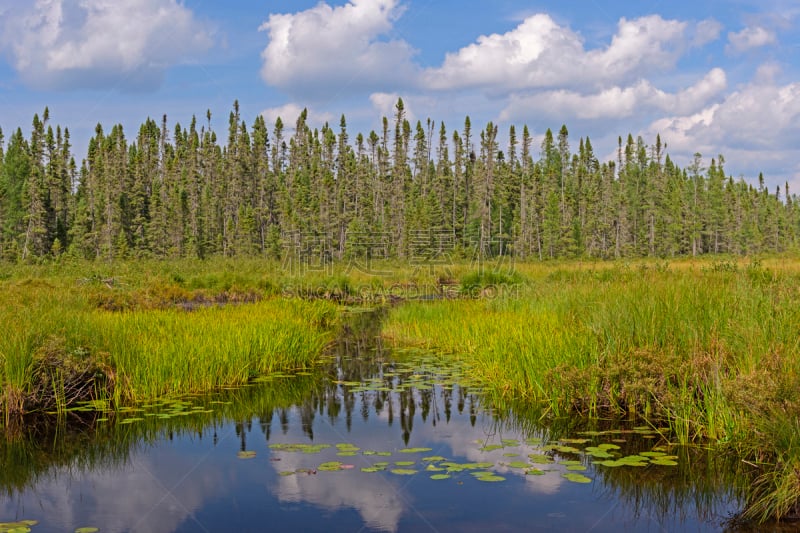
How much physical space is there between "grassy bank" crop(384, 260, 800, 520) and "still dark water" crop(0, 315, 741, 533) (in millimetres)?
482

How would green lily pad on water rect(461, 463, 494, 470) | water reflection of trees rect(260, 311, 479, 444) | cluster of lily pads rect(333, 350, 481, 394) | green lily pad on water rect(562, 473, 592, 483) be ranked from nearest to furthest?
green lily pad on water rect(562, 473, 592, 483)
green lily pad on water rect(461, 463, 494, 470)
water reflection of trees rect(260, 311, 479, 444)
cluster of lily pads rect(333, 350, 481, 394)

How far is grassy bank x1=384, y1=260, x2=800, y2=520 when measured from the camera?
20.7 ft

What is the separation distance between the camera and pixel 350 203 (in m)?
81.6

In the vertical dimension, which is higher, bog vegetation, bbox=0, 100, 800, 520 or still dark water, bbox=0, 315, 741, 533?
bog vegetation, bbox=0, 100, 800, 520

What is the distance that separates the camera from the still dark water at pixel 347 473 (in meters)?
6.07

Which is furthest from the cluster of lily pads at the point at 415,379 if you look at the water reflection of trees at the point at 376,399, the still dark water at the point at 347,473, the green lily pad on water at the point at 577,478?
the green lily pad on water at the point at 577,478

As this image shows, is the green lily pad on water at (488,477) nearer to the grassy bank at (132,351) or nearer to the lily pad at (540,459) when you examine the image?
the lily pad at (540,459)

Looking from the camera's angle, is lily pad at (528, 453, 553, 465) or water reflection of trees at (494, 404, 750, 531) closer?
water reflection of trees at (494, 404, 750, 531)

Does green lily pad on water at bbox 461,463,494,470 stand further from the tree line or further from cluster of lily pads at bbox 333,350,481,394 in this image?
the tree line

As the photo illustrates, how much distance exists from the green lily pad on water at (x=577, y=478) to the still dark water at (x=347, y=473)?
0.8 inches

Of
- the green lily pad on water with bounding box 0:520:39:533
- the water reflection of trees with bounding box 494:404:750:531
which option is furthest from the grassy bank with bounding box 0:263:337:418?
the water reflection of trees with bounding box 494:404:750:531

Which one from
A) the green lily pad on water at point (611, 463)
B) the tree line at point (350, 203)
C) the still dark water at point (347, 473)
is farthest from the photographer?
the tree line at point (350, 203)

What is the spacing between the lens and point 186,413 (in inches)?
372

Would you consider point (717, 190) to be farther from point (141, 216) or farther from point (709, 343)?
point (709, 343)
